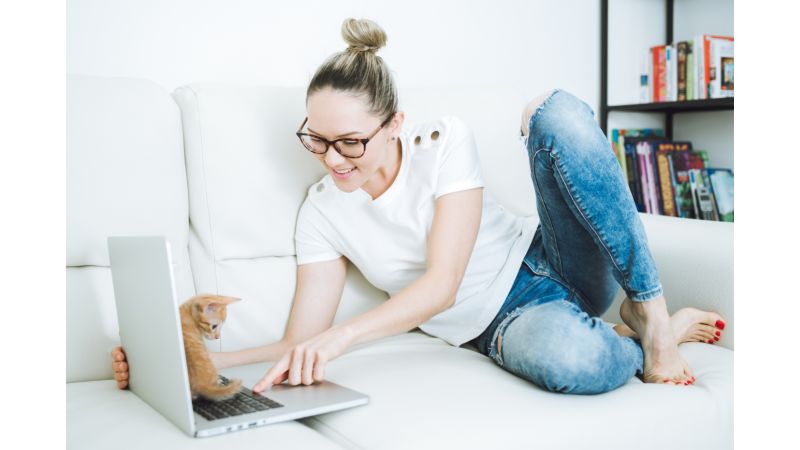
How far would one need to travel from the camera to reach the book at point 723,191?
2.46 m

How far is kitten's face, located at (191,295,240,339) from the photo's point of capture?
962mm

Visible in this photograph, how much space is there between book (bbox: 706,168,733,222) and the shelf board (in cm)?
24

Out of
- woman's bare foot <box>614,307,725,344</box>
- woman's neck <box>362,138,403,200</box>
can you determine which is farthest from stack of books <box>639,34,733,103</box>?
woman's neck <box>362,138,403,200</box>

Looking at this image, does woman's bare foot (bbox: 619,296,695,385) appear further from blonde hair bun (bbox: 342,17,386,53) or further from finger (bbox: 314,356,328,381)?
blonde hair bun (bbox: 342,17,386,53)

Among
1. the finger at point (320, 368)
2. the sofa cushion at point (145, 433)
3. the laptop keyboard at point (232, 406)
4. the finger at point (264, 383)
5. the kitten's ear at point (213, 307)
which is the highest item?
the kitten's ear at point (213, 307)

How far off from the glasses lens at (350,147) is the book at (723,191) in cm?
167

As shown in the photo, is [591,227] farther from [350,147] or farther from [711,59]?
[711,59]

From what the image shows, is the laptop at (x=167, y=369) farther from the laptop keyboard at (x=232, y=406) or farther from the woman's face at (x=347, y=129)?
the woman's face at (x=347, y=129)

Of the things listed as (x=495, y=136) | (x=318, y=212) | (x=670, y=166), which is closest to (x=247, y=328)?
(x=318, y=212)

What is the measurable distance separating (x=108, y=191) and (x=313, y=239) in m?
0.41

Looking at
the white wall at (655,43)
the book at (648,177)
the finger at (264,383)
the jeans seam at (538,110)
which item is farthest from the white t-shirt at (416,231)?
the white wall at (655,43)
